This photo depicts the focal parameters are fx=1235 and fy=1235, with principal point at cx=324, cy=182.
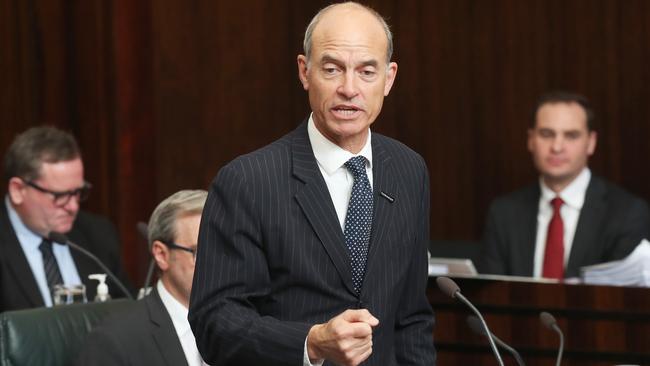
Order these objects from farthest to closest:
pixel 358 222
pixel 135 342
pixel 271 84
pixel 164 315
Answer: pixel 271 84
pixel 164 315
pixel 135 342
pixel 358 222

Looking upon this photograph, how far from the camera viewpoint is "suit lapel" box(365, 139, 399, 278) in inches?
86.1

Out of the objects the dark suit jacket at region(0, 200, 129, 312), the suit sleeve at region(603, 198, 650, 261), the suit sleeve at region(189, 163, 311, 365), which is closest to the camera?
the suit sleeve at region(189, 163, 311, 365)

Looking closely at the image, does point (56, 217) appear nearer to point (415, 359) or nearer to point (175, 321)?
point (175, 321)

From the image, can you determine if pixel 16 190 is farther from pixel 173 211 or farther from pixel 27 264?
pixel 173 211

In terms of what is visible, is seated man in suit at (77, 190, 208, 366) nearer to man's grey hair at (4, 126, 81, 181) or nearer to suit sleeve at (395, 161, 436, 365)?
suit sleeve at (395, 161, 436, 365)

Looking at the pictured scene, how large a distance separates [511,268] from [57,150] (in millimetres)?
2029

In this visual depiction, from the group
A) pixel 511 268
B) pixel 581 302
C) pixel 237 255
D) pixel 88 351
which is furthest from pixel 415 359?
pixel 511 268

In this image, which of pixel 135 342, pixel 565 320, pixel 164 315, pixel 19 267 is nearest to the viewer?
pixel 135 342

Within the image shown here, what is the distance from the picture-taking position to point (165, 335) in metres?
3.14

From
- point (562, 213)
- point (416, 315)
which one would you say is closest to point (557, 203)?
point (562, 213)

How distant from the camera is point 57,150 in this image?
5.01m

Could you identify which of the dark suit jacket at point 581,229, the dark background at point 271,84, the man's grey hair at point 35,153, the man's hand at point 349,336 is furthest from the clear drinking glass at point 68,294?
the man's hand at point 349,336

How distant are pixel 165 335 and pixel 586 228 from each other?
2635 mm

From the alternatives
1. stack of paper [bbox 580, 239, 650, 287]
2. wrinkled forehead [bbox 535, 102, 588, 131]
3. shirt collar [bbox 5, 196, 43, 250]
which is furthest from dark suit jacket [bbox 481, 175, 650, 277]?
shirt collar [bbox 5, 196, 43, 250]
